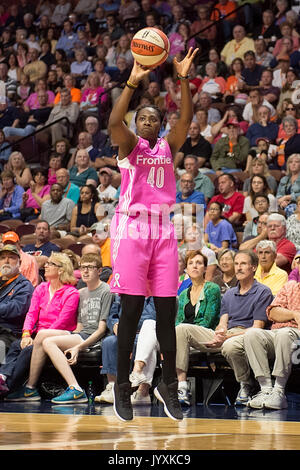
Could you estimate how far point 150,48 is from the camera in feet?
14.6

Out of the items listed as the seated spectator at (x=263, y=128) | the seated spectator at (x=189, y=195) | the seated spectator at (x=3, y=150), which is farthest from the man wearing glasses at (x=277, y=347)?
the seated spectator at (x=3, y=150)

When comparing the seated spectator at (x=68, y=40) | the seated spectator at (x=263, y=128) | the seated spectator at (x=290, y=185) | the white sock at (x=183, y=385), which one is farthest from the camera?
the seated spectator at (x=68, y=40)

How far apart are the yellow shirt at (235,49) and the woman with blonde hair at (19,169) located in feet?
12.1

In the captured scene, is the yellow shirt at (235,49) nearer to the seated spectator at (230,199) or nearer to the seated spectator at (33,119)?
the seated spectator at (33,119)

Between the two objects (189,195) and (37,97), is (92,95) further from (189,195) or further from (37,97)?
(189,195)

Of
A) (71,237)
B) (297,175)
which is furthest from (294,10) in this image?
(71,237)

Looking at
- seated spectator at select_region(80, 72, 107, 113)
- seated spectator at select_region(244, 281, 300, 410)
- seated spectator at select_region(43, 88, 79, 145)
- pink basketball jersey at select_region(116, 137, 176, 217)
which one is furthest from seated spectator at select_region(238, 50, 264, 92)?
pink basketball jersey at select_region(116, 137, 176, 217)

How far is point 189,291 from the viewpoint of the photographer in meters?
7.28

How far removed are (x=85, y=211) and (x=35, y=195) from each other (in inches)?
57.9

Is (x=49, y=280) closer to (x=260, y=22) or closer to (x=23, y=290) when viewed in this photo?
(x=23, y=290)

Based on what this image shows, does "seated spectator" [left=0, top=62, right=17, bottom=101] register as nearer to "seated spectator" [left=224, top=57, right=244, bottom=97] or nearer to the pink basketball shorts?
"seated spectator" [left=224, top=57, right=244, bottom=97]

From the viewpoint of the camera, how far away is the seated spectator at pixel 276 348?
6.11 m

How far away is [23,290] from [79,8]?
35.0ft

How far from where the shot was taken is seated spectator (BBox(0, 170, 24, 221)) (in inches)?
468
